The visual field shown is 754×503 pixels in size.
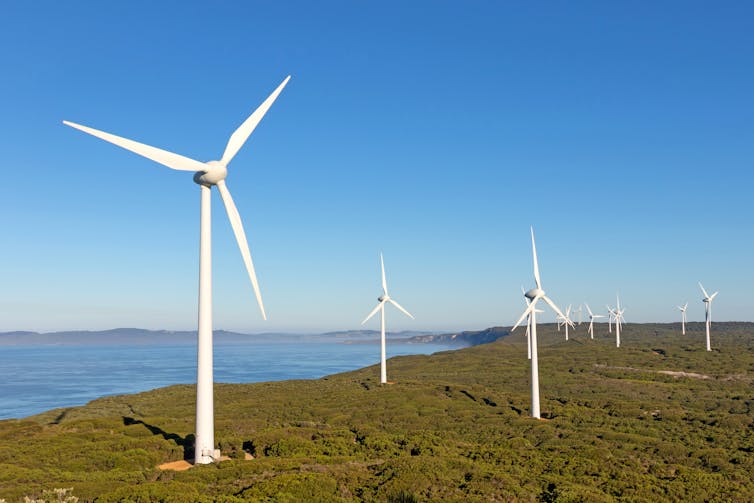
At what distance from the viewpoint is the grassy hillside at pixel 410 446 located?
25484mm

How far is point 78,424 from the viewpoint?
149 feet

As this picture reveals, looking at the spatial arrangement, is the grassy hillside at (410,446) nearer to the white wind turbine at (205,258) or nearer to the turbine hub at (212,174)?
the white wind turbine at (205,258)

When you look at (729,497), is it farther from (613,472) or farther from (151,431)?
(151,431)

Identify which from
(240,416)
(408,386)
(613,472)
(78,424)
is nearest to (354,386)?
(408,386)

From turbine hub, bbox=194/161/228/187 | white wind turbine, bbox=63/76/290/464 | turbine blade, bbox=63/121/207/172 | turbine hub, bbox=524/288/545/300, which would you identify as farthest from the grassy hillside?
turbine blade, bbox=63/121/207/172

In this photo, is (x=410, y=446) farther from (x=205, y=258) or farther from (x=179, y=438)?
(x=205, y=258)

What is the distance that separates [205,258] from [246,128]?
29.4 feet

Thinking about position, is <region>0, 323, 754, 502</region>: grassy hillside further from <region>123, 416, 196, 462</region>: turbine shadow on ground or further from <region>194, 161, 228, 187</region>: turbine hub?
<region>194, 161, 228, 187</region>: turbine hub

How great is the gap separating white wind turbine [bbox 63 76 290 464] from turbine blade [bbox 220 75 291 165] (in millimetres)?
709

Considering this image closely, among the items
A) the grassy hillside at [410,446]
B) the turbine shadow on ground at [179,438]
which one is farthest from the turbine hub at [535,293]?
the turbine shadow on ground at [179,438]

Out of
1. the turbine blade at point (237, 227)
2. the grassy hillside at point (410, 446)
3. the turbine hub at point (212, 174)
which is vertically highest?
the turbine hub at point (212, 174)

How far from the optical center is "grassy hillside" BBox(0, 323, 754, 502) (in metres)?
25.5

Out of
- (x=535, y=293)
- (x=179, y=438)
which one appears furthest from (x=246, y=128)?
(x=535, y=293)

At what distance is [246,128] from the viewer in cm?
3381
